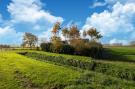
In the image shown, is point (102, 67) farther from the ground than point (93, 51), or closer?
closer

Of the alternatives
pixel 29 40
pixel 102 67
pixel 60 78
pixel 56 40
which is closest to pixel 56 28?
pixel 56 40

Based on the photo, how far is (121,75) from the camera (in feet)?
123

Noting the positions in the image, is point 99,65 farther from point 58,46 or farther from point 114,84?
point 58,46

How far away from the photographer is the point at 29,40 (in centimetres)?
11169

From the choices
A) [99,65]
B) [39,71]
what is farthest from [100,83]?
[99,65]

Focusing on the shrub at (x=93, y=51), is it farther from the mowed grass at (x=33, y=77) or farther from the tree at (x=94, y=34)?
the mowed grass at (x=33, y=77)

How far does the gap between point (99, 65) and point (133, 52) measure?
158 feet

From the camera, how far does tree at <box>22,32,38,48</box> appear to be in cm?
11069

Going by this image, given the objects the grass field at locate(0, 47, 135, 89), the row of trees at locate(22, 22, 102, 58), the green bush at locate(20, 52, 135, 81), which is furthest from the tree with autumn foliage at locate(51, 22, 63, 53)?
the grass field at locate(0, 47, 135, 89)

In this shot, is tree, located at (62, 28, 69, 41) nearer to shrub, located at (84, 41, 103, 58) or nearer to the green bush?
shrub, located at (84, 41, 103, 58)

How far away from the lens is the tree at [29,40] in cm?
11069

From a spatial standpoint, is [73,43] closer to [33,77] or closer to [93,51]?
[93,51]

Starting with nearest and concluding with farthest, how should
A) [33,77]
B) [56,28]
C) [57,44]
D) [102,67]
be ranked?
1. [33,77]
2. [102,67]
3. [57,44]
4. [56,28]

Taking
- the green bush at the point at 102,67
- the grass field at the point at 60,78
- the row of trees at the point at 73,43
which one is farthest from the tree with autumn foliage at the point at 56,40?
the grass field at the point at 60,78
